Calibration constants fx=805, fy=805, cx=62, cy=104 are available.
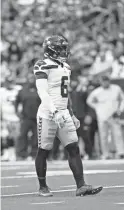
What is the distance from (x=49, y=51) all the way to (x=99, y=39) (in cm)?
1019

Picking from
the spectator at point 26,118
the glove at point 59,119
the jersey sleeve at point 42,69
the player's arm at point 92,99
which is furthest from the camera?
the spectator at point 26,118

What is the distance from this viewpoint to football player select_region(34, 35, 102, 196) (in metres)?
9.51

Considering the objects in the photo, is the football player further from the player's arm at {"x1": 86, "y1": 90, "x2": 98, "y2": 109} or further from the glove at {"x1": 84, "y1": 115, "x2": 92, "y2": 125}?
the glove at {"x1": 84, "y1": 115, "x2": 92, "y2": 125}

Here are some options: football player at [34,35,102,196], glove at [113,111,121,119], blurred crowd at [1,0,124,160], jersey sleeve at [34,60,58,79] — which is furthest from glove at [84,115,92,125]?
jersey sleeve at [34,60,58,79]

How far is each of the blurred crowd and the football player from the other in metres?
7.85

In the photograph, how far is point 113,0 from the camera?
20.9 meters

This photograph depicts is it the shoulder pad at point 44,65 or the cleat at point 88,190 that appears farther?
the shoulder pad at point 44,65

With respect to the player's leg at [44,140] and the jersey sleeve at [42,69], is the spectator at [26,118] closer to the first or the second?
the player's leg at [44,140]

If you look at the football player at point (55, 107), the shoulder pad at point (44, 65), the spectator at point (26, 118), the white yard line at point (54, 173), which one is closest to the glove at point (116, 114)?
the spectator at point (26, 118)

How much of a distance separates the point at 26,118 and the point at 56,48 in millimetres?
8410

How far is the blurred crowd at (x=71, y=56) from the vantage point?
18.0 m

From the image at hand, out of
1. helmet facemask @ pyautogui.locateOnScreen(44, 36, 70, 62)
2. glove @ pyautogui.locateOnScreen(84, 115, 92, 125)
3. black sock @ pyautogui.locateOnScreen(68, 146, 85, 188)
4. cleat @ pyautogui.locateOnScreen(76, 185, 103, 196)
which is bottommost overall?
glove @ pyautogui.locateOnScreen(84, 115, 92, 125)

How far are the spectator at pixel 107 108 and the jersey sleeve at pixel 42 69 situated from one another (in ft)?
25.3

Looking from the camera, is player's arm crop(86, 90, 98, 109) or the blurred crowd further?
the blurred crowd
